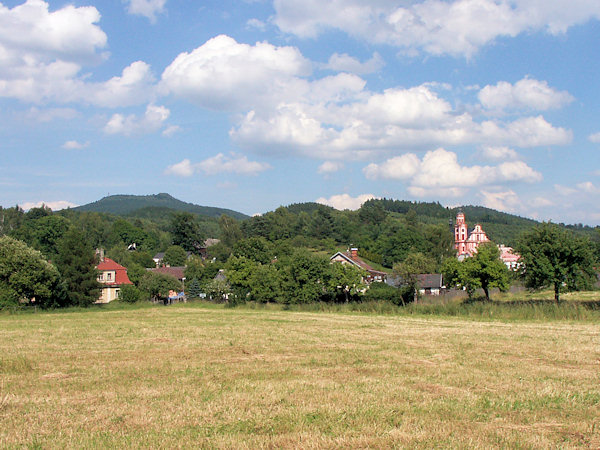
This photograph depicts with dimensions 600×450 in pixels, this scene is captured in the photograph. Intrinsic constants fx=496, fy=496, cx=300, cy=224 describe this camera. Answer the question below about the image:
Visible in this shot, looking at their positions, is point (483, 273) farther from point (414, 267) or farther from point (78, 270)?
point (78, 270)

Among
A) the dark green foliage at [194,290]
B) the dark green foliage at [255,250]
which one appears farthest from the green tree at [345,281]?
the dark green foliage at [255,250]

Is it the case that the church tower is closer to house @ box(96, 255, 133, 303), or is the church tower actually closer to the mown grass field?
house @ box(96, 255, 133, 303)

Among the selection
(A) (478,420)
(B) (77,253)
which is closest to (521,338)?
(A) (478,420)

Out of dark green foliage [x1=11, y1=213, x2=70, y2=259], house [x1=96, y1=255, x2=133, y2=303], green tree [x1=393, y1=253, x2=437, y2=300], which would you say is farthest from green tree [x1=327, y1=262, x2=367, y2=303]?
dark green foliage [x1=11, y1=213, x2=70, y2=259]

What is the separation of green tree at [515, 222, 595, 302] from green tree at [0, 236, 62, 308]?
4896 cm

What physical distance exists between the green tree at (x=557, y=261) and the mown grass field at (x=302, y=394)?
22.7m

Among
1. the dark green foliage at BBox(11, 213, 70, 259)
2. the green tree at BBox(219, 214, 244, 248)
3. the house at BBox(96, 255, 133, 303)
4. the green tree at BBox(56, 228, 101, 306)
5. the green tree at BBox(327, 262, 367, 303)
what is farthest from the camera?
the green tree at BBox(219, 214, 244, 248)

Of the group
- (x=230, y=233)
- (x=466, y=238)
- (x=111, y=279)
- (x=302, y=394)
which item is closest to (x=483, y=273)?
(x=302, y=394)

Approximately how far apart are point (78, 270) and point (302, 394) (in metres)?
55.6

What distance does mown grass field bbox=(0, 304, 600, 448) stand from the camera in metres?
8.45

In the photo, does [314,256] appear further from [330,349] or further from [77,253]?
[330,349]

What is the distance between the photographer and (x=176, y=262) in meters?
129

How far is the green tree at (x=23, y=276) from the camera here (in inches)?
2057

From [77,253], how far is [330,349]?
5081 centimetres
